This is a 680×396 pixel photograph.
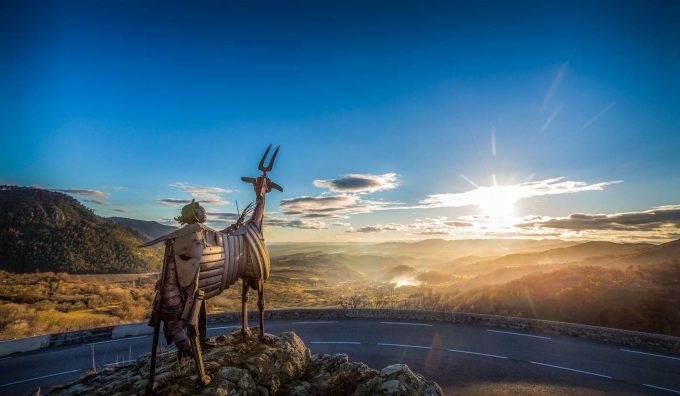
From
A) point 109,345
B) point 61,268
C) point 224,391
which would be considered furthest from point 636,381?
point 61,268

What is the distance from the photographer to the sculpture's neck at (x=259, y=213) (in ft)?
23.0

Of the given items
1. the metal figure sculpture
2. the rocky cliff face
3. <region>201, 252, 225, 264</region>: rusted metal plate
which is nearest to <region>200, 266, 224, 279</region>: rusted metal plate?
the metal figure sculpture

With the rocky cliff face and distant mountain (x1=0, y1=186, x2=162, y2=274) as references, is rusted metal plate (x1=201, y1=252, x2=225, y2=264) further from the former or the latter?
distant mountain (x1=0, y1=186, x2=162, y2=274)

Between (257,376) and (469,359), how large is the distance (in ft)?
28.1

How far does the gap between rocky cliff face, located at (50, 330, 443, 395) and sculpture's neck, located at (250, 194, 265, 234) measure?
7.85 ft

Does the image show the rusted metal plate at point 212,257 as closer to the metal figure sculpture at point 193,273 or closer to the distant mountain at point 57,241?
the metal figure sculpture at point 193,273

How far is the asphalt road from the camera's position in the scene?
30.7 feet

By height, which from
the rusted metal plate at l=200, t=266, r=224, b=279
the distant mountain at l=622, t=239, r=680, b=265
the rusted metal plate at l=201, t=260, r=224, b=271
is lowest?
the distant mountain at l=622, t=239, r=680, b=265

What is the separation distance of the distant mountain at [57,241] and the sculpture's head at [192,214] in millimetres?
58690

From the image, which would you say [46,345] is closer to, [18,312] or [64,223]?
[18,312]

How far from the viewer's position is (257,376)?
5.46 m

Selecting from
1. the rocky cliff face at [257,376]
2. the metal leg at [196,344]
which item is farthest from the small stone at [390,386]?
the metal leg at [196,344]

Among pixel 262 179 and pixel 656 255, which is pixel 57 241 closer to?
pixel 262 179

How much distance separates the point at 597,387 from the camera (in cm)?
916
